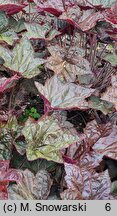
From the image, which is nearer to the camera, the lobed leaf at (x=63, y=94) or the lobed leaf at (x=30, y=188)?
the lobed leaf at (x=30, y=188)

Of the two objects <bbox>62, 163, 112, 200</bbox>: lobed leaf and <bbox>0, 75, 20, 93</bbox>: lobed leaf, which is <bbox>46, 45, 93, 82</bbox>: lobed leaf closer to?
<bbox>0, 75, 20, 93</bbox>: lobed leaf

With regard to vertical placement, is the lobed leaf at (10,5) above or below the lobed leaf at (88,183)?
above

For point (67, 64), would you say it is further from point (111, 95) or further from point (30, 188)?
point (30, 188)

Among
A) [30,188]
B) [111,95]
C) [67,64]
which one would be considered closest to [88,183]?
[30,188]

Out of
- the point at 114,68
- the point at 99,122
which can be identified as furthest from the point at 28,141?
the point at 114,68

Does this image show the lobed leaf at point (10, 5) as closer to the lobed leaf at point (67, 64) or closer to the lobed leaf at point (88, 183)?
Result: the lobed leaf at point (67, 64)

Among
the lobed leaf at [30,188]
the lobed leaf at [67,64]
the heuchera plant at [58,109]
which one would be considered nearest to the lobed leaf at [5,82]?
the heuchera plant at [58,109]

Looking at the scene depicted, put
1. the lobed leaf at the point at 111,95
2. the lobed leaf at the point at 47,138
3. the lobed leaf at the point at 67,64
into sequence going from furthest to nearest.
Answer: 1. the lobed leaf at the point at 67,64
2. the lobed leaf at the point at 111,95
3. the lobed leaf at the point at 47,138

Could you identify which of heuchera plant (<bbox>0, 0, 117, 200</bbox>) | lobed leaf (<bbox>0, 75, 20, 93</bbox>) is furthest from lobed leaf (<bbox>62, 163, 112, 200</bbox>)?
lobed leaf (<bbox>0, 75, 20, 93</bbox>)

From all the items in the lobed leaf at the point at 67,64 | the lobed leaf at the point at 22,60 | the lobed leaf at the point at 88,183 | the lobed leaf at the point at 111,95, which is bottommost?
the lobed leaf at the point at 88,183
